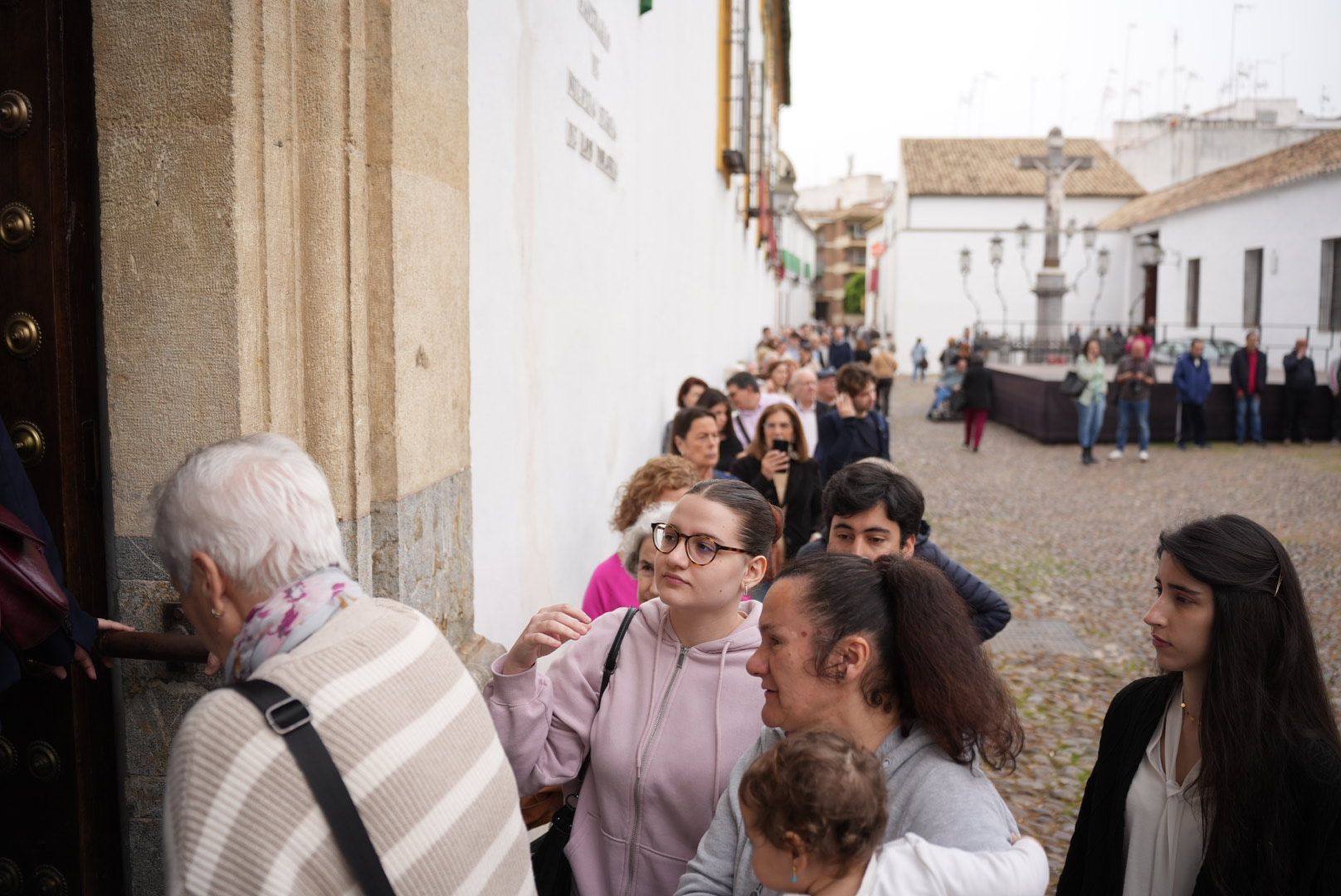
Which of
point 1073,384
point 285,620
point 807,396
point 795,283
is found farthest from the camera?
point 795,283

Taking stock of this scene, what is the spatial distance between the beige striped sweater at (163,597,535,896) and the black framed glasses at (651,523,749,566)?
87cm

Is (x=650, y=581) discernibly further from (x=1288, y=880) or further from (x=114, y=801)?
(x=1288, y=880)

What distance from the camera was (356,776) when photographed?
1434 mm

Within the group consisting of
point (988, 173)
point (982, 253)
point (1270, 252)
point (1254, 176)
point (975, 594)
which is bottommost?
point (975, 594)

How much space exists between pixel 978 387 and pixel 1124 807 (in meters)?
16.2

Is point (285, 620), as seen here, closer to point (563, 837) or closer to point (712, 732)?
point (712, 732)

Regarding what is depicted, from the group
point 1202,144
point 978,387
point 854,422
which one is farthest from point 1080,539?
point 1202,144

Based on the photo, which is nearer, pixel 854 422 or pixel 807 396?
pixel 854 422

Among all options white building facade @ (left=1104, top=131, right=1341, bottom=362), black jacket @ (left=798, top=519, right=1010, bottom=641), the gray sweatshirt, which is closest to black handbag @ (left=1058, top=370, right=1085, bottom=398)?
white building facade @ (left=1104, top=131, right=1341, bottom=362)

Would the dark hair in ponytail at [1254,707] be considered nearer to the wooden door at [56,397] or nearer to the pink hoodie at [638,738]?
the pink hoodie at [638,738]

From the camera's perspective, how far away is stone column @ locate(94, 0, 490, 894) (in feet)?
8.13

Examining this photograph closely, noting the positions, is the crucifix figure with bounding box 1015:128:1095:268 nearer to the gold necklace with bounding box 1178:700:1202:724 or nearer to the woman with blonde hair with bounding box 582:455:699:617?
the woman with blonde hair with bounding box 582:455:699:617

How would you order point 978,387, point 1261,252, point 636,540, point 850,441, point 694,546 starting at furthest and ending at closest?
point 1261,252
point 978,387
point 850,441
point 636,540
point 694,546

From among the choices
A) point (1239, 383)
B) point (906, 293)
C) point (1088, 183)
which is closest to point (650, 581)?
point (1239, 383)
